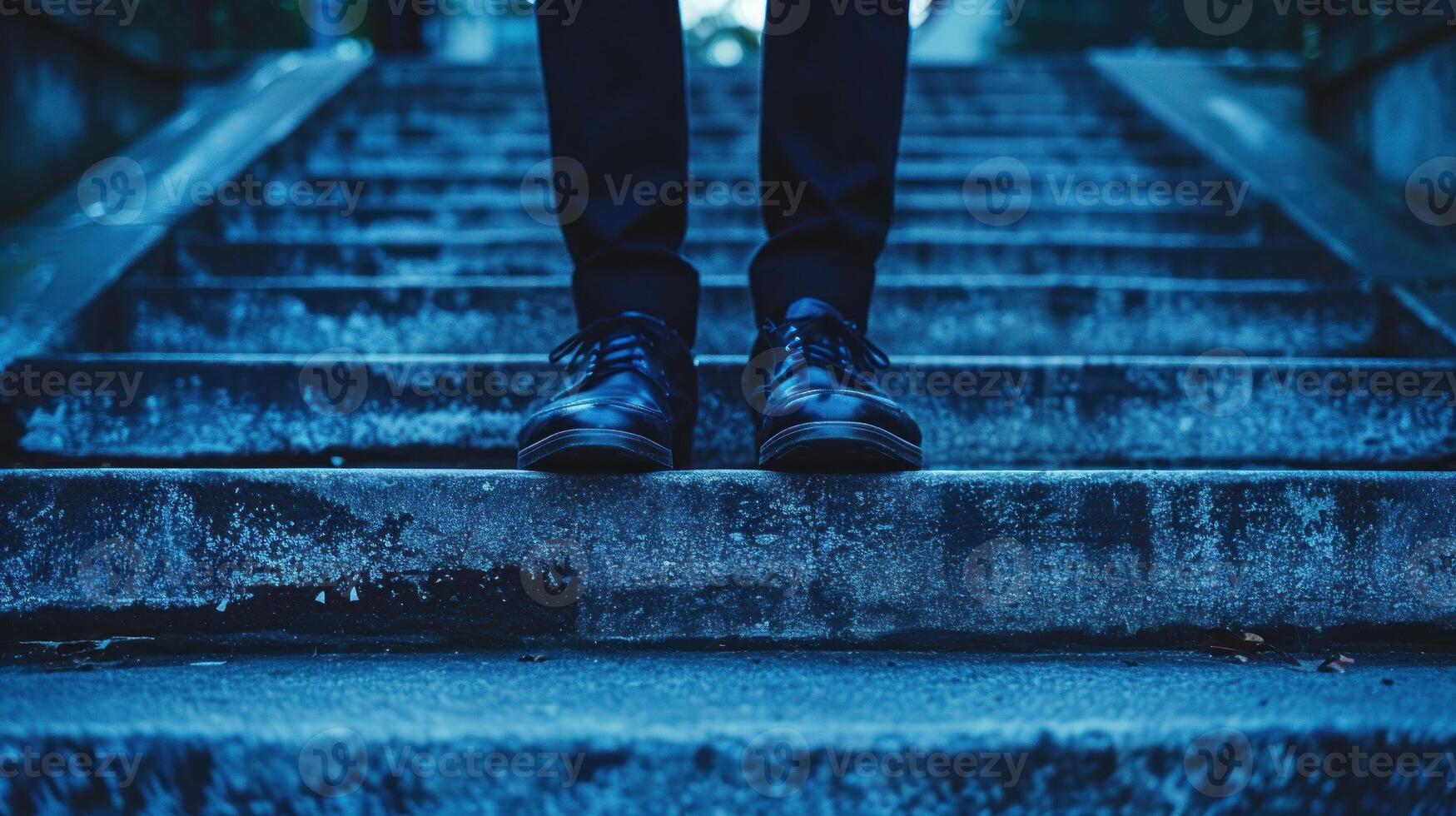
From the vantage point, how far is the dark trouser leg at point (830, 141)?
1.06 meters

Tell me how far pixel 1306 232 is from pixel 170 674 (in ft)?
7.73

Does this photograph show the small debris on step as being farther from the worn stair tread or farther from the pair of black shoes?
A: the worn stair tread

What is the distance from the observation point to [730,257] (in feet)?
6.87

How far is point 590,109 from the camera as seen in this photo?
3.49ft

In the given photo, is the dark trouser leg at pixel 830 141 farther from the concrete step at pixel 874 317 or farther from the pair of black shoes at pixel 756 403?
the concrete step at pixel 874 317

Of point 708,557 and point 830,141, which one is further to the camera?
point 830,141

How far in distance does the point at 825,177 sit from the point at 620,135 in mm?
260

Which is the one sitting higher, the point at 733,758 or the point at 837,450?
the point at 837,450

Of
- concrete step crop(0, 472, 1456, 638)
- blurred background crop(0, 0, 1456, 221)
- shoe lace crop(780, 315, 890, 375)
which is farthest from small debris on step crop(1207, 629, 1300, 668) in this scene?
blurred background crop(0, 0, 1456, 221)

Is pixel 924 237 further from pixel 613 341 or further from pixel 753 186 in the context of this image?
pixel 613 341

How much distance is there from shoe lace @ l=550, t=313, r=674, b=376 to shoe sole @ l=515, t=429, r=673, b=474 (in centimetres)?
11

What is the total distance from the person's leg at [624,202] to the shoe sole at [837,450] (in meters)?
0.14

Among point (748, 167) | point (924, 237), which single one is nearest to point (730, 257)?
point (924, 237)

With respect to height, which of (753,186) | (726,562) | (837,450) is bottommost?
(726,562)
